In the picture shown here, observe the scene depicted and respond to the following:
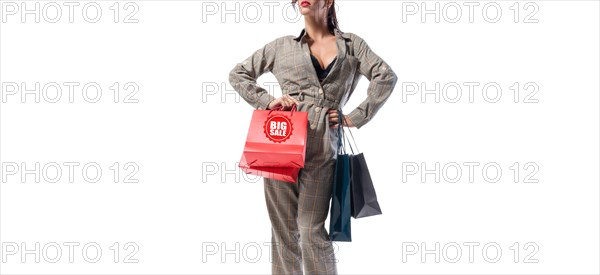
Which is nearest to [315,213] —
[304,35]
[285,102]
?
[285,102]

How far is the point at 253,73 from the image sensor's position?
9.68 ft

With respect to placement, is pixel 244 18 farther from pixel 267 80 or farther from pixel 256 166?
pixel 256 166

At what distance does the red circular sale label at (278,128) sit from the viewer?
267 centimetres

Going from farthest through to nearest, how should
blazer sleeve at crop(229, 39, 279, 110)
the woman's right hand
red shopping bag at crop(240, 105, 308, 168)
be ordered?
blazer sleeve at crop(229, 39, 279, 110) < the woman's right hand < red shopping bag at crop(240, 105, 308, 168)

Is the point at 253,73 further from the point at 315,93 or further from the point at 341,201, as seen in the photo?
the point at 341,201

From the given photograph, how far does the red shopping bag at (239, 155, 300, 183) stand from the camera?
2709mm

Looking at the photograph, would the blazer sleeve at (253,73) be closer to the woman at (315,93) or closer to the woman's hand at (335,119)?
the woman at (315,93)

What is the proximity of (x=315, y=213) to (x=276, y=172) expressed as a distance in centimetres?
28

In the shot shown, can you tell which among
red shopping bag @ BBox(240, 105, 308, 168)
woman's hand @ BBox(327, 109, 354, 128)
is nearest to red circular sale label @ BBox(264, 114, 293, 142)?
red shopping bag @ BBox(240, 105, 308, 168)

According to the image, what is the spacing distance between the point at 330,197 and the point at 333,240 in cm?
19

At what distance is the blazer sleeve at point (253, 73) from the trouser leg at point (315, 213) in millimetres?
380

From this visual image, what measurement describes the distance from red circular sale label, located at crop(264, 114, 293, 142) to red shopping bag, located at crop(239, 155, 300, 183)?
0.13m

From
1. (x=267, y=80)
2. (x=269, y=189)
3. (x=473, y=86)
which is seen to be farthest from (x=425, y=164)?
(x=269, y=189)

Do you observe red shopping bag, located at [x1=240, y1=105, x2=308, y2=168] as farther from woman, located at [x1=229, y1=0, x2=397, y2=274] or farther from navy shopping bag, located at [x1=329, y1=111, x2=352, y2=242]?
navy shopping bag, located at [x1=329, y1=111, x2=352, y2=242]
